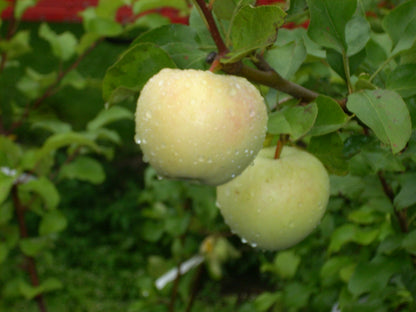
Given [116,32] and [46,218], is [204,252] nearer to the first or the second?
[46,218]

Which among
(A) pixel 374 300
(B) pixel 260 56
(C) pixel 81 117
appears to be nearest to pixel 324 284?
(A) pixel 374 300

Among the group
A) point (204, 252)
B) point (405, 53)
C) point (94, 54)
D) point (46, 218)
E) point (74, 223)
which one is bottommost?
point (74, 223)

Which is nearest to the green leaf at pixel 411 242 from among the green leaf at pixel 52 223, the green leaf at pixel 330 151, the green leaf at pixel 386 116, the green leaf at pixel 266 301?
the green leaf at pixel 330 151

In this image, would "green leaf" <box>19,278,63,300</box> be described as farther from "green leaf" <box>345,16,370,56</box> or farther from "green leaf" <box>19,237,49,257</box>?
"green leaf" <box>345,16,370,56</box>

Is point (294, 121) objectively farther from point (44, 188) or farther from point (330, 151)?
point (44, 188)

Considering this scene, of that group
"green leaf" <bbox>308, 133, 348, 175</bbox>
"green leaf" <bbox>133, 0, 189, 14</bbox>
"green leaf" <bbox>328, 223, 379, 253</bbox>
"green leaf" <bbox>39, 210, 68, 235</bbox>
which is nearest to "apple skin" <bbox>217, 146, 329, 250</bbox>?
"green leaf" <bbox>308, 133, 348, 175</bbox>

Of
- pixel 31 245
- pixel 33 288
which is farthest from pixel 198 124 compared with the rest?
pixel 33 288
